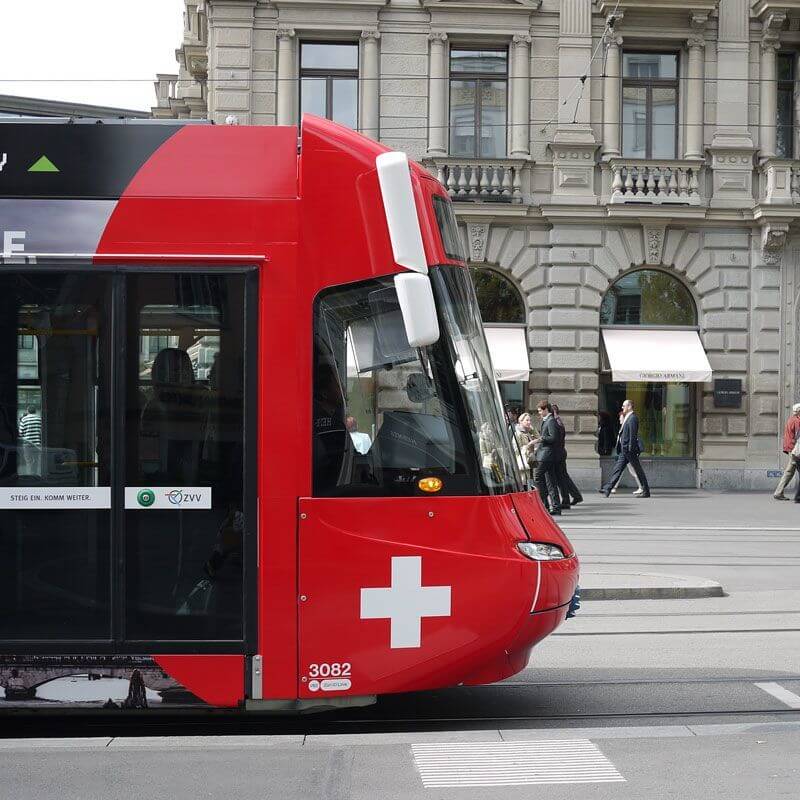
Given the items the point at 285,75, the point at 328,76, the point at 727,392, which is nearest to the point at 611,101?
the point at 328,76

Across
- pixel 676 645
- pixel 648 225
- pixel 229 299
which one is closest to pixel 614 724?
pixel 676 645

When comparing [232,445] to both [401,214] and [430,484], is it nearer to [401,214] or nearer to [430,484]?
[430,484]

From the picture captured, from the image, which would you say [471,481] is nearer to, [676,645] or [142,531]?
[142,531]

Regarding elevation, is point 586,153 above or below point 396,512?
above

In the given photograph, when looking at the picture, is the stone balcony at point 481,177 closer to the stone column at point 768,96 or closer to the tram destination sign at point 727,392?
the stone column at point 768,96

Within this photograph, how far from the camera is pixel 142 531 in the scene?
5.48 meters

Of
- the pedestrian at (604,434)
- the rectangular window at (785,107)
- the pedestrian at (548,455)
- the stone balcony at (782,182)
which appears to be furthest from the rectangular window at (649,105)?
the pedestrian at (548,455)

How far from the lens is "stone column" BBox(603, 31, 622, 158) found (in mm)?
23781

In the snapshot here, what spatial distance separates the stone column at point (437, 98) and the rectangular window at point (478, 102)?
254mm

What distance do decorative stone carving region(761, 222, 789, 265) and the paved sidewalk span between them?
4604 millimetres

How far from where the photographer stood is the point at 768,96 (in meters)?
24.0

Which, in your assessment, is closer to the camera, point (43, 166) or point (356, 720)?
point (43, 166)

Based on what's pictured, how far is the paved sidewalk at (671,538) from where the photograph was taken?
1059 cm

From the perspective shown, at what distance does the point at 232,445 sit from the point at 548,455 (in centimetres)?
1281
